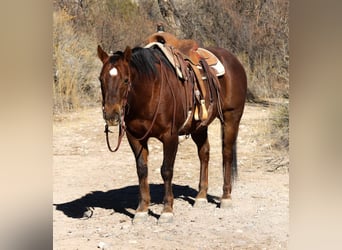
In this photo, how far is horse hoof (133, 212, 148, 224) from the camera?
2.16m

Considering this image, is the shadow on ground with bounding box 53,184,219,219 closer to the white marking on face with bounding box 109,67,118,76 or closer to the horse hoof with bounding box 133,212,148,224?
the horse hoof with bounding box 133,212,148,224

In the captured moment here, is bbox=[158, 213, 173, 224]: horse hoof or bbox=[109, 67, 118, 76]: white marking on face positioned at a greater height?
bbox=[109, 67, 118, 76]: white marking on face

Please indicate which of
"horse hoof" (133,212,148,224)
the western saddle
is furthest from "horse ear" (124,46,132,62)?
"horse hoof" (133,212,148,224)

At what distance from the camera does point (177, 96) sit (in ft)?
6.91

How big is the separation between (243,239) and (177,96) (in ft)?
1.93

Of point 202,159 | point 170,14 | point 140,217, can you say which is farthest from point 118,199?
point 170,14

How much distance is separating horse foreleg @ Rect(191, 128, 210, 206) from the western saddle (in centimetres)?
7

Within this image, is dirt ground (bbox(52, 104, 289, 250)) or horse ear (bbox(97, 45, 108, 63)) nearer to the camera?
horse ear (bbox(97, 45, 108, 63))

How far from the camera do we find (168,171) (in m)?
2.12

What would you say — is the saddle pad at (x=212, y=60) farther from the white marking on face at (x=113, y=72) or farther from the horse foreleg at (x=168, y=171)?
the white marking on face at (x=113, y=72)

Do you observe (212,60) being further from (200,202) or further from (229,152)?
(200,202)

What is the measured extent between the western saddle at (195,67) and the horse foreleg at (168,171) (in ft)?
0.30

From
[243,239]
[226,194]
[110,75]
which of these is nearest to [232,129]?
[226,194]
